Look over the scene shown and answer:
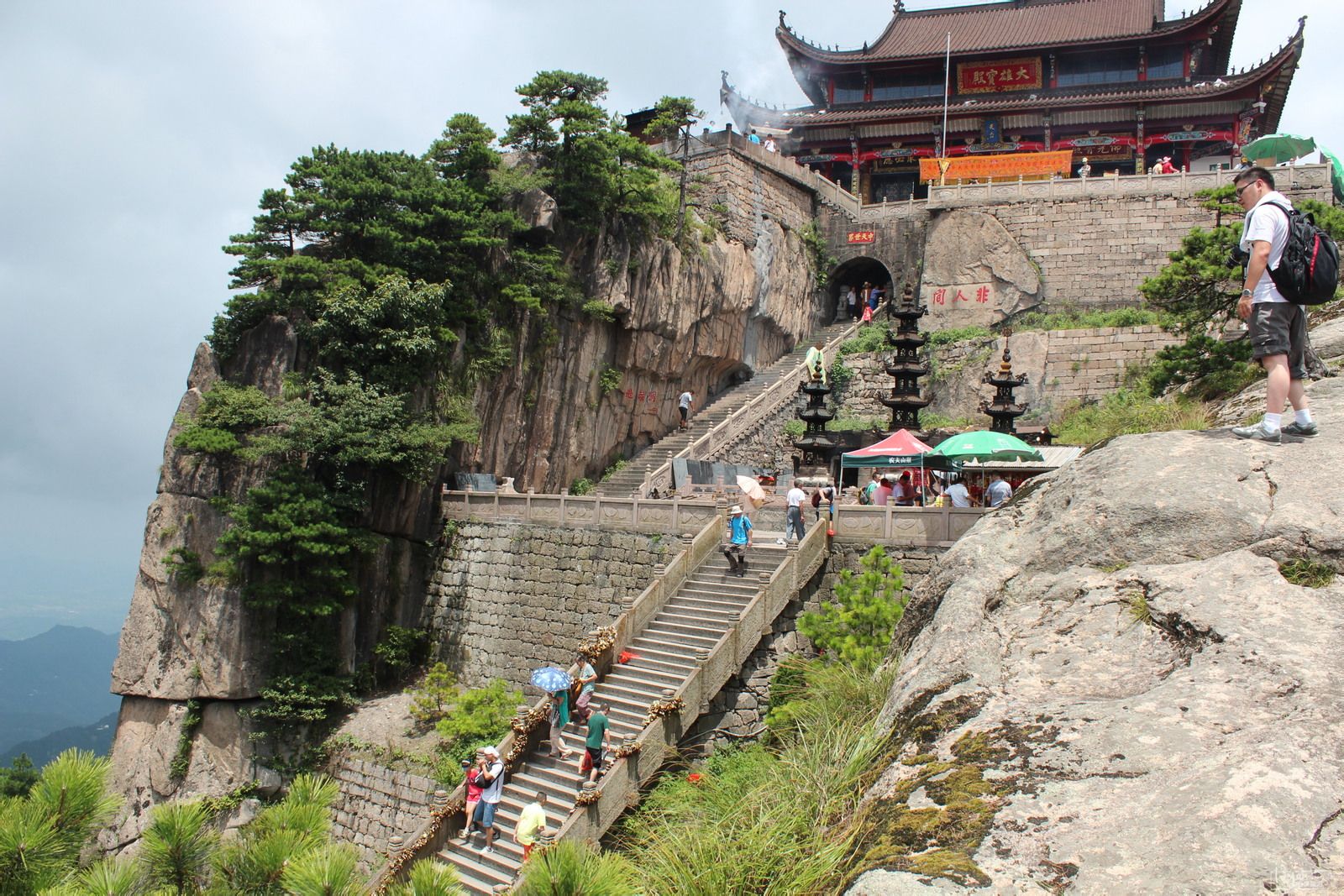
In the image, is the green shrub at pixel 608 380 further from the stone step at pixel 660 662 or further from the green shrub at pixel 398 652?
the stone step at pixel 660 662

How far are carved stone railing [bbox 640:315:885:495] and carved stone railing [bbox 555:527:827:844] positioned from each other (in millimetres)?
7266

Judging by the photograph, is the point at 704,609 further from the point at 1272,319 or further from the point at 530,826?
the point at 1272,319

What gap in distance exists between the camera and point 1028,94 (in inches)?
1390

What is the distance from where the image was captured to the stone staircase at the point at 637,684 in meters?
11.3

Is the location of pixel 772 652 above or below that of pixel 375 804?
above

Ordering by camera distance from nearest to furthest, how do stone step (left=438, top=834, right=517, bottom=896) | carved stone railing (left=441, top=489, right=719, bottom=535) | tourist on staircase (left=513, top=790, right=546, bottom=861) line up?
tourist on staircase (left=513, top=790, right=546, bottom=861), stone step (left=438, top=834, right=517, bottom=896), carved stone railing (left=441, top=489, right=719, bottom=535)

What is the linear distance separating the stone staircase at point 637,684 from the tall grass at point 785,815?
6.03 feet

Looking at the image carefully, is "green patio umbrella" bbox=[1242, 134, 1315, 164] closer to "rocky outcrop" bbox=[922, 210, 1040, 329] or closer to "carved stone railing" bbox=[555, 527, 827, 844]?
"rocky outcrop" bbox=[922, 210, 1040, 329]

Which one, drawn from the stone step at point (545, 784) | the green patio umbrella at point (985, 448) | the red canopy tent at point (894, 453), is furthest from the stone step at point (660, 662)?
the red canopy tent at point (894, 453)

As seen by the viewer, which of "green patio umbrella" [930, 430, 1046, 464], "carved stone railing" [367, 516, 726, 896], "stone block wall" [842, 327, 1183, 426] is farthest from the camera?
"stone block wall" [842, 327, 1183, 426]

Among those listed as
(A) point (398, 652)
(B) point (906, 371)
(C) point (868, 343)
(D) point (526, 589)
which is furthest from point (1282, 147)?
(A) point (398, 652)

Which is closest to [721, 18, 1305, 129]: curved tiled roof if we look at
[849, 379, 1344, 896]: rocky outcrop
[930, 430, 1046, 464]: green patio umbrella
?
[930, 430, 1046, 464]: green patio umbrella

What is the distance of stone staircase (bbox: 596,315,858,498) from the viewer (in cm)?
2294

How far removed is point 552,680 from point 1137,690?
912 cm
